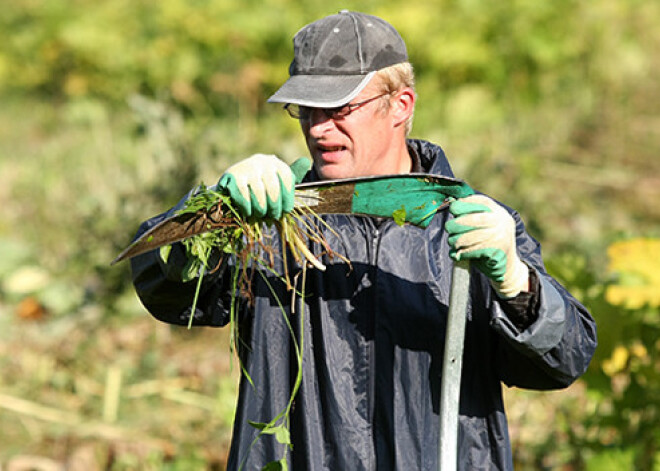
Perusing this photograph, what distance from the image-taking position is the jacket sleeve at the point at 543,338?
2258 millimetres

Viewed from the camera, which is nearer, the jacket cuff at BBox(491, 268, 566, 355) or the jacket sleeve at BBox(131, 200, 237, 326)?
the jacket cuff at BBox(491, 268, 566, 355)

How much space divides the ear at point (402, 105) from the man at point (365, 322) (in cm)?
3

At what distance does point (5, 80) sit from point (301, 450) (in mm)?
9479

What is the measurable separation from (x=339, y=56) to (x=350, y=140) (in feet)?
0.75

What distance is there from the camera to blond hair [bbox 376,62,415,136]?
2.64m

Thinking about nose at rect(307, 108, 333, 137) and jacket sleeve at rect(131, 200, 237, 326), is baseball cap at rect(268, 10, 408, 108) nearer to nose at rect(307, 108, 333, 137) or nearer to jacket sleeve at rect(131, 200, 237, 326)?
nose at rect(307, 108, 333, 137)

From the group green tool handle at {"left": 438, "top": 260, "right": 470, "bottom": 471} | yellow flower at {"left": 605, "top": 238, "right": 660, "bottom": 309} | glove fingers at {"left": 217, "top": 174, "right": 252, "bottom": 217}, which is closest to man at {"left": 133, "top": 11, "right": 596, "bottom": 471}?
green tool handle at {"left": 438, "top": 260, "right": 470, "bottom": 471}

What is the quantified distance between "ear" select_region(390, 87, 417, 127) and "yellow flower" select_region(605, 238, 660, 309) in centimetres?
151

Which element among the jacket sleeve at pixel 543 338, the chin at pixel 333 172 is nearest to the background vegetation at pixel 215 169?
the jacket sleeve at pixel 543 338

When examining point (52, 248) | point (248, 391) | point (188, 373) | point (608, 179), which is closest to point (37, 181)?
point (52, 248)

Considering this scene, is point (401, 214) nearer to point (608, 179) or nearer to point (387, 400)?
point (387, 400)

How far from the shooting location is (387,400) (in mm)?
2447

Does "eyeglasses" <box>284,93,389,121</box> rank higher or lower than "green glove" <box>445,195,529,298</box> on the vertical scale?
higher

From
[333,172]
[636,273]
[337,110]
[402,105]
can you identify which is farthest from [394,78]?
[636,273]
